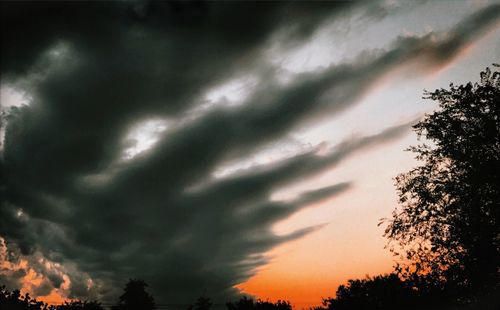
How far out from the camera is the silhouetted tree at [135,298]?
182ft

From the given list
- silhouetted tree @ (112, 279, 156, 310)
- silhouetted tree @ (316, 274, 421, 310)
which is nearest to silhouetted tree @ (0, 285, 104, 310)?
silhouetted tree @ (112, 279, 156, 310)

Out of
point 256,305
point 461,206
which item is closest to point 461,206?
point 461,206

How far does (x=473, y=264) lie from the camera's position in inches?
911

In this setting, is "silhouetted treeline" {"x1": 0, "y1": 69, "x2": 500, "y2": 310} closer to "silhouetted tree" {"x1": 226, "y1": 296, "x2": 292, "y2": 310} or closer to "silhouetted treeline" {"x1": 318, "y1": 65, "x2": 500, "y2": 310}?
"silhouetted treeline" {"x1": 318, "y1": 65, "x2": 500, "y2": 310}

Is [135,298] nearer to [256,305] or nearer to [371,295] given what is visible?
[256,305]

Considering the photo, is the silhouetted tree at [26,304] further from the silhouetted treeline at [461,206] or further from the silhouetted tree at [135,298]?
the silhouetted treeline at [461,206]

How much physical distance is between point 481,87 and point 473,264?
47.0ft

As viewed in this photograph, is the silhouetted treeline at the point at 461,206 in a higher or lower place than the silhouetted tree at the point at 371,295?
higher

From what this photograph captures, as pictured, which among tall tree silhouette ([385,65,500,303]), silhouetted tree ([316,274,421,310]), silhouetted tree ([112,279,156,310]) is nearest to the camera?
tall tree silhouette ([385,65,500,303])

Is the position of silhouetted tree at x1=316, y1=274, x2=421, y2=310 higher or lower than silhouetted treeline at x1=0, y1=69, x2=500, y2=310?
lower

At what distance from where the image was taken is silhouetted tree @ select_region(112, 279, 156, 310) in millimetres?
55625

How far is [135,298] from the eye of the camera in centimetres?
5612

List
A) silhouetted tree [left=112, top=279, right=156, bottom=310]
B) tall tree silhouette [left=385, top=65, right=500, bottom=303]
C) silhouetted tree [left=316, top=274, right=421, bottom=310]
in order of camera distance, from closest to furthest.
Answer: tall tree silhouette [left=385, top=65, right=500, bottom=303]
silhouetted tree [left=316, top=274, right=421, bottom=310]
silhouetted tree [left=112, top=279, right=156, bottom=310]

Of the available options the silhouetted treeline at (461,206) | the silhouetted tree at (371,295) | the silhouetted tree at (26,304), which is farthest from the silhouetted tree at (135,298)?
the silhouetted treeline at (461,206)
